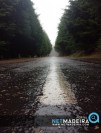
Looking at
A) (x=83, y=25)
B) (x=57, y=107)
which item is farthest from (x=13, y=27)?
(x=57, y=107)

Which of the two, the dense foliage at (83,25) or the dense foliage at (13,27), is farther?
the dense foliage at (83,25)

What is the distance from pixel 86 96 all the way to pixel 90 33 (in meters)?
26.9

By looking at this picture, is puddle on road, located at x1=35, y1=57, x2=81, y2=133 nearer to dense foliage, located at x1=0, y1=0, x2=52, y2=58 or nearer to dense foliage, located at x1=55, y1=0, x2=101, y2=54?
dense foliage, located at x1=0, y1=0, x2=52, y2=58

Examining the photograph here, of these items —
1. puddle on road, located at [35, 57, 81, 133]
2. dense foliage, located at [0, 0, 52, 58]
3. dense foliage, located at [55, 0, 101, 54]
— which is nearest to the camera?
puddle on road, located at [35, 57, 81, 133]

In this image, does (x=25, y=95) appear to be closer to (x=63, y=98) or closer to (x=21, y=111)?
(x=63, y=98)

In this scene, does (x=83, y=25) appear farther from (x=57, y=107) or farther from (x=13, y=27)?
(x=57, y=107)

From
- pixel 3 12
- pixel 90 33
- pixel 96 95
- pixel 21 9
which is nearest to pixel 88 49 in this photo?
pixel 90 33

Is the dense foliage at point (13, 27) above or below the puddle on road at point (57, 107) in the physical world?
above

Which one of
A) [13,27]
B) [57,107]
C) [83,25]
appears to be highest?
[83,25]

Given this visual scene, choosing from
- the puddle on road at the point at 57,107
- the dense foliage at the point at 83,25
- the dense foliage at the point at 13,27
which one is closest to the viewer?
the puddle on road at the point at 57,107

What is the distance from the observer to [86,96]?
4.66 metres

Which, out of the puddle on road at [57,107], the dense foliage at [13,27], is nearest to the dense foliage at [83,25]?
the dense foliage at [13,27]

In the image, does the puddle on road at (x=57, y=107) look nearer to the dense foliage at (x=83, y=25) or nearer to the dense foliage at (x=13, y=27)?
the dense foliage at (x=13, y=27)

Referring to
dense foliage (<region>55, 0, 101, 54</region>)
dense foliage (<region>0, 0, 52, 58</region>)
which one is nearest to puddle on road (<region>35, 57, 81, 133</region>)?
dense foliage (<region>0, 0, 52, 58</region>)
